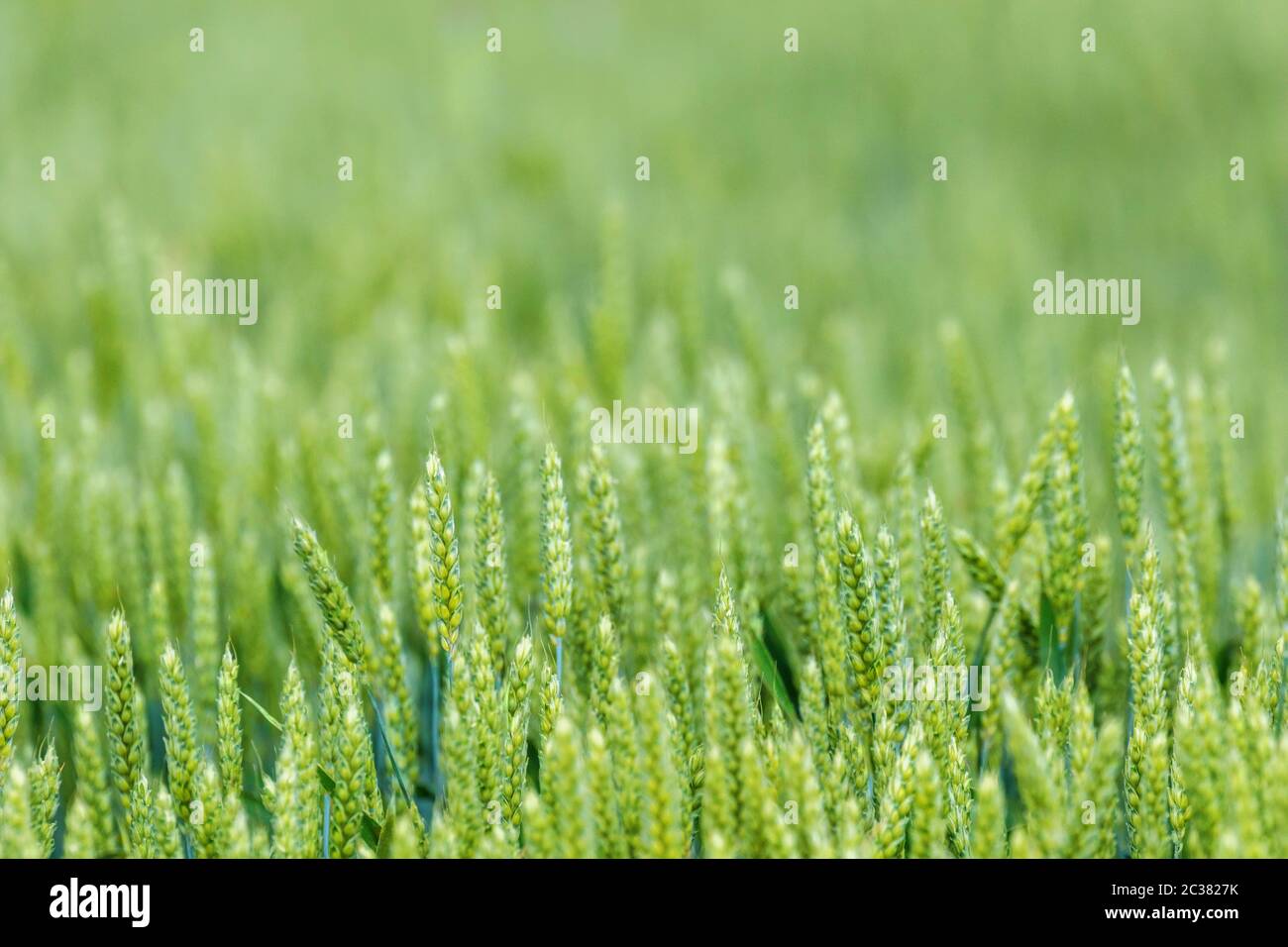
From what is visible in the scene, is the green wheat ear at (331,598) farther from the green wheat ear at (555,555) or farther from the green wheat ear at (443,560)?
the green wheat ear at (555,555)

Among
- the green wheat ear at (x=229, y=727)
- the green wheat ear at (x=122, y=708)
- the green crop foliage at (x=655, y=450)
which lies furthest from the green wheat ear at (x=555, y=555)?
the green wheat ear at (x=122, y=708)

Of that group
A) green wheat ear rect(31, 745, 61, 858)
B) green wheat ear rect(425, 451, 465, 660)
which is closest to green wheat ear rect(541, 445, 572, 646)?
green wheat ear rect(425, 451, 465, 660)

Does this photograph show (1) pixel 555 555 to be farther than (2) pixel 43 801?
Yes

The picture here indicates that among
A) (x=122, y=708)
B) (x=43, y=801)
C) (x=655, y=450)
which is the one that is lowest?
(x=43, y=801)

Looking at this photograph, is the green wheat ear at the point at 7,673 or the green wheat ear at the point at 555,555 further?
the green wheat ear at the point at 555,555

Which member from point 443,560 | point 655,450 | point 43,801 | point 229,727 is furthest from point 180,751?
point 655,450

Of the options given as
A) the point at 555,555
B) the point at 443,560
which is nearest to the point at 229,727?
the point at 443,560

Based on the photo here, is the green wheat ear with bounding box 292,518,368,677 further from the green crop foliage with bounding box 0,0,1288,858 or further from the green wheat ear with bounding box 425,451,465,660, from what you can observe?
the green wheat ear with bounding box 425,451,465,660

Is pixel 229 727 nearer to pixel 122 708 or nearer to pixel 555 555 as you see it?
pixel 122 708

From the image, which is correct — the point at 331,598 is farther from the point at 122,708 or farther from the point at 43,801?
the point at 43,801

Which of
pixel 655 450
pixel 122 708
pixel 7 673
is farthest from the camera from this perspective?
pixel 655 450

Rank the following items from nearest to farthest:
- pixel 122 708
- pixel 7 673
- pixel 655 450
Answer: pixel 7 673
pixel 122 708
pixel 655 450

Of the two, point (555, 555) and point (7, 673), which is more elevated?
point (555, 555)

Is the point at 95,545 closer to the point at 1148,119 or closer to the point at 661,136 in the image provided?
the point at 661,136
